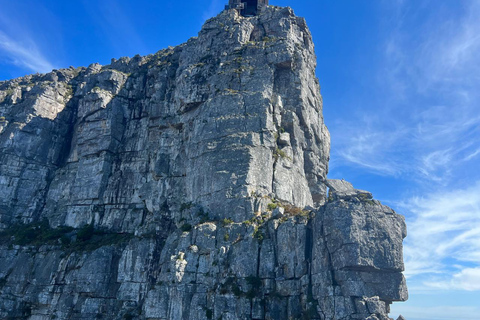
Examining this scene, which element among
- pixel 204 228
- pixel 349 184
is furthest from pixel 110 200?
pixel 349 184

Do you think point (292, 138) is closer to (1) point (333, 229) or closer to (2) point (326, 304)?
(1) point (333, 229)

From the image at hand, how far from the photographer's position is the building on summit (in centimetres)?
6938

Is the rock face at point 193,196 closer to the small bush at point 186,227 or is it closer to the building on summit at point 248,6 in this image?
the small bush at point 186,227

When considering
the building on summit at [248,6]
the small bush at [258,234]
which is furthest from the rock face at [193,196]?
the building on summit at [248,6]

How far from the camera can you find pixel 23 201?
60594 millimetres

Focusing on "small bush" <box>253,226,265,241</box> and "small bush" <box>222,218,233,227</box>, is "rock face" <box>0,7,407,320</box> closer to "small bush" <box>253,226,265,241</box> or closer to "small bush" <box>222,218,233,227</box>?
"small bush" <box>253,226,265,241</box>

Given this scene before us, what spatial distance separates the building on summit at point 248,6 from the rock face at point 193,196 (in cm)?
940

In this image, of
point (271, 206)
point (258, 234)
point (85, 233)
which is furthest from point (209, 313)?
point (85, 233)

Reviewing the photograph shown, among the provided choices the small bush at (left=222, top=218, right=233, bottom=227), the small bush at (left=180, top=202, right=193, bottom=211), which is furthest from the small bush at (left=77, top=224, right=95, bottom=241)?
the small bush at (left=222, top=218, right=233, bottom=227)

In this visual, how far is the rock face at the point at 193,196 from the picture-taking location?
112ft

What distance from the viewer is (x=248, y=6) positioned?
7250cm

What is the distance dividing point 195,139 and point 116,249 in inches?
655

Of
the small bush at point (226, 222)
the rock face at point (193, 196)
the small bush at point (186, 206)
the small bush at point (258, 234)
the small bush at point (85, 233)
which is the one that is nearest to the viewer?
the rock face at point (193, 196)

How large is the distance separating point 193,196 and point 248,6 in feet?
138
